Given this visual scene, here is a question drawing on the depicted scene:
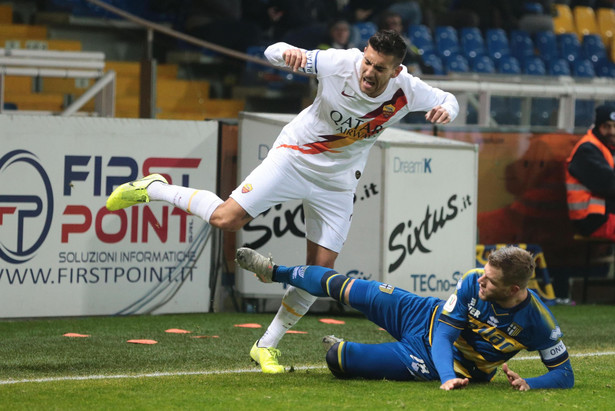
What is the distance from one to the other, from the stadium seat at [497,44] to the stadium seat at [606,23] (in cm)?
309

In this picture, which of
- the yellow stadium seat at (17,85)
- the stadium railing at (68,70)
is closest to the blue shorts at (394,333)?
the stadium railing at (68,70)

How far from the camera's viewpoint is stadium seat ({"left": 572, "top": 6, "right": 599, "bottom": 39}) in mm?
19719

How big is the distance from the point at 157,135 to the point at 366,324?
2484 millimetres

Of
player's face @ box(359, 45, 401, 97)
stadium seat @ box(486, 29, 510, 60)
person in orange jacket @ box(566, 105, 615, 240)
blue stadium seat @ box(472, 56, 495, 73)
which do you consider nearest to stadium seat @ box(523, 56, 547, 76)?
stadium seat @ box(486, 29, 510, 60)

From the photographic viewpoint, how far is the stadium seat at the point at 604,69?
60.4 feet

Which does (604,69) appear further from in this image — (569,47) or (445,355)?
(445,355)

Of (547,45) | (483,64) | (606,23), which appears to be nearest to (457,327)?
(483,64)

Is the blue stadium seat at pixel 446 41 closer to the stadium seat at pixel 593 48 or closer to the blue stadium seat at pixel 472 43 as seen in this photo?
A: the blue stadium seat at pixel 472 43

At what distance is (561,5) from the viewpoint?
20.0 metres

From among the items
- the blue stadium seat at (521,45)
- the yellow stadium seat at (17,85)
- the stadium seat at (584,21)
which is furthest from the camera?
the stadium seat at (584,21)

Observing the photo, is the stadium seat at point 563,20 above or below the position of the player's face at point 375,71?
above

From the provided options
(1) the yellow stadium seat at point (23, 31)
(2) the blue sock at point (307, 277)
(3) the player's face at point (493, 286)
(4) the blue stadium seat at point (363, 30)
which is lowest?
(2) the blue sock at point (307, 277)

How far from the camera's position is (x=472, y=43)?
56.1 ft

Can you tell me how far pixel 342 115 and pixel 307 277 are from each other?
1064mm
